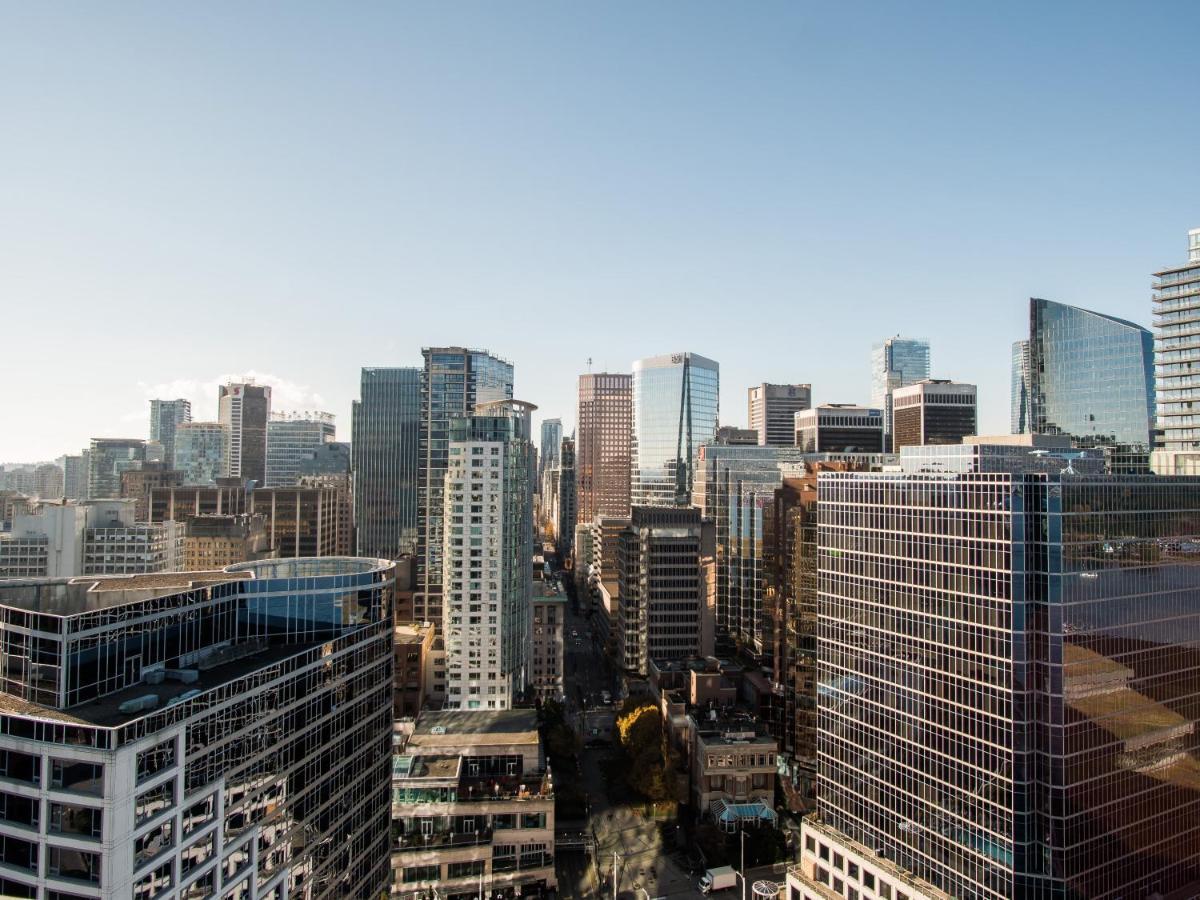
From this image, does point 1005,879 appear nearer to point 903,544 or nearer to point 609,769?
point 903,544

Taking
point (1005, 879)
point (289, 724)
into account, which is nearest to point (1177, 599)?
point (1005, 879)

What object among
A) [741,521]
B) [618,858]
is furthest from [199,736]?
[741,521]

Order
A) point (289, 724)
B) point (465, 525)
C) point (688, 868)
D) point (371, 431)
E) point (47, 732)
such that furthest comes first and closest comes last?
point (371, 431) < point (465, 525) < point (688, 868) < point (289, 724) < point (47, 732)

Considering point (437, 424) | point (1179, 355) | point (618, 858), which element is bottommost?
point (618, 858)

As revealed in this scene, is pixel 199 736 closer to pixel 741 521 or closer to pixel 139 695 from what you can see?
pixel 139 695

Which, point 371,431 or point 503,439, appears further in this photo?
point 371,431

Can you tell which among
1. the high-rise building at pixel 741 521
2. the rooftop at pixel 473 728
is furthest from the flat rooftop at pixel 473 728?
the high-rise building at pixel 741 521

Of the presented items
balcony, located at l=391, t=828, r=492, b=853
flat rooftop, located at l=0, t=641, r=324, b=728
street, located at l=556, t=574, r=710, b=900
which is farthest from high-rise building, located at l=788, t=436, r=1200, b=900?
flat rooftop, located at l=0, t=641, r=324, b=728
